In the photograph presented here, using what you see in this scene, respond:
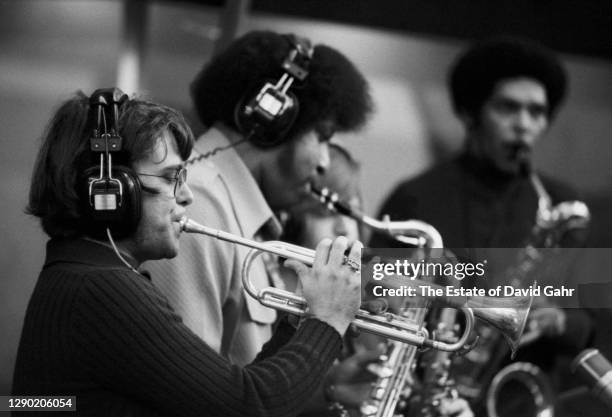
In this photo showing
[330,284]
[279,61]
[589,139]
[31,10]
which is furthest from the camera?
[589,139]

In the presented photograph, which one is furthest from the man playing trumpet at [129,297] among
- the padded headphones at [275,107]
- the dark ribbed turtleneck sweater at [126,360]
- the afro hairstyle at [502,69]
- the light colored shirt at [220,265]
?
the afro hairstyle at [502,69]

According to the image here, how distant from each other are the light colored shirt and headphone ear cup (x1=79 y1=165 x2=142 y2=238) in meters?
0.44

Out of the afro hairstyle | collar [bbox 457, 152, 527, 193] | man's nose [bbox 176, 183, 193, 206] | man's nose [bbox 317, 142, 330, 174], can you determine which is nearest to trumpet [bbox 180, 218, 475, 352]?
man's nose [bbox 176, 183, 193, 206]

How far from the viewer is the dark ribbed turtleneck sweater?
1.98m

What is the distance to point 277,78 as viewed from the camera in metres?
2.92

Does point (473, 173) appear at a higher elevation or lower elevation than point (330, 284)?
lower

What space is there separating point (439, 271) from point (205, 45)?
2.24 meters

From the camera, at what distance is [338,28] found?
191 inches

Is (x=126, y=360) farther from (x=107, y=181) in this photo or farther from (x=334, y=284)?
(x=334, y=284)

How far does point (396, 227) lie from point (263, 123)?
54cm

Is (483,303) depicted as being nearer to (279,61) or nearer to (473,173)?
(279,61)

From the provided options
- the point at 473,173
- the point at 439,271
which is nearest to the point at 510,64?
the point at 473,173

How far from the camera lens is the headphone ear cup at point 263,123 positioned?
111 inches

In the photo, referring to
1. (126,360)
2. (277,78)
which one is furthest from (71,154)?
(277,78)
